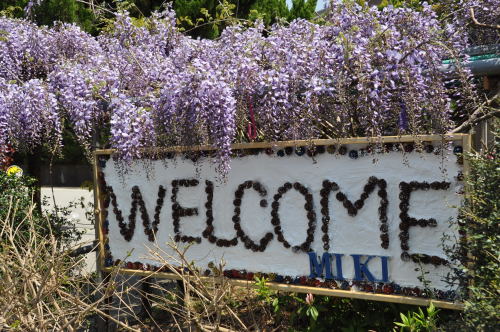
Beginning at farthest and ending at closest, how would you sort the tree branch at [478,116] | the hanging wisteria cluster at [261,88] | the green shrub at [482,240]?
the hanging wisteria cluster at [261,88] < the tree branch at [478,116] < the green shrub at [482,240]

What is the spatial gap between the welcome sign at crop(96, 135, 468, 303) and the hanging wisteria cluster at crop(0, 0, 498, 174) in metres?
0.19

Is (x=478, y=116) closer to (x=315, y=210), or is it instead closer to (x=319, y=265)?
(x=315, y=210)

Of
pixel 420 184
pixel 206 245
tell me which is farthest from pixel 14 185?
pixel 420 184

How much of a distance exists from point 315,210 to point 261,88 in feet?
2.89

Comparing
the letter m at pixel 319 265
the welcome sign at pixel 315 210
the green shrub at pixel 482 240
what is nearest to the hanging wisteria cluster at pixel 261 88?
the welcome sign at pixel 315 210

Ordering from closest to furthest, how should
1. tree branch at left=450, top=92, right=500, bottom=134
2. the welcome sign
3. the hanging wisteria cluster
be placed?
the welcome sign < tree branch at left=450, top=92, right=500, bottom=134 < the hanging wisteria cluster

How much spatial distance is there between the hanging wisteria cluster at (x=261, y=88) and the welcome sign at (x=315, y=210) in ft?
0.61

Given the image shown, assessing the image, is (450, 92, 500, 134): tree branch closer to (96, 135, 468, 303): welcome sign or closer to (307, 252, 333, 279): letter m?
(96, 135, 468, 303): welcome sign

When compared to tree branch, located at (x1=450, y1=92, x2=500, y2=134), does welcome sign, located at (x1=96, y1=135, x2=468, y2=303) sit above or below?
below

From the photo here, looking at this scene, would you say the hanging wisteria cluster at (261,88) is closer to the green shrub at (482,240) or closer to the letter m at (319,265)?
the green shrub at (482,240)

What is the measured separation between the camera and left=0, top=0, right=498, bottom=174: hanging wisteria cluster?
354cm

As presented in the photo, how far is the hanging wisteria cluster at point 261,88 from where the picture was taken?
3.54 metres

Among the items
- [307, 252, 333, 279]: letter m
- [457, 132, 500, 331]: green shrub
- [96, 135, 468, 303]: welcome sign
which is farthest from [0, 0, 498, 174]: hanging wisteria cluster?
[307, 252, 333, 279]: letter m

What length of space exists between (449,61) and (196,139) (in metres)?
1.73
